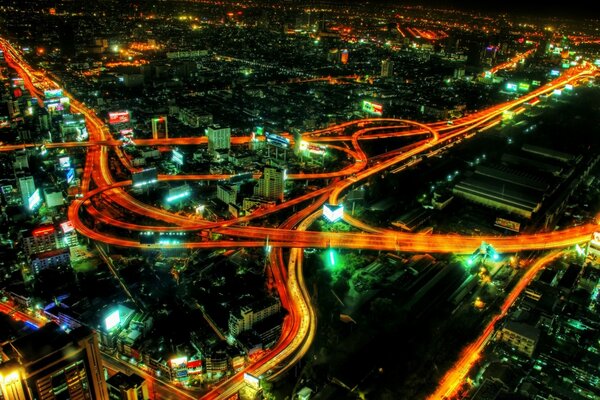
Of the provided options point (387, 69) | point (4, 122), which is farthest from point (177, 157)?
point (387, 69)

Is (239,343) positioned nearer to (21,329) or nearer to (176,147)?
(21,329)

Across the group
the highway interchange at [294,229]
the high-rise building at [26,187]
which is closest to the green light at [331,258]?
the highway interchange at [294,229]

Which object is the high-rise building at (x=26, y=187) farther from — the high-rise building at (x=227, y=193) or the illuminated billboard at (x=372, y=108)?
the illuminated billboard at (x=372, y=108)

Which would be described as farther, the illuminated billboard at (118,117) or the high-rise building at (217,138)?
the illuminated billboard at (118,117)

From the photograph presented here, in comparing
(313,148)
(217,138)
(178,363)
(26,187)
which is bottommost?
(178,363)

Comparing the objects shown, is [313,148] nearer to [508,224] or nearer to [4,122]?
[508,224]

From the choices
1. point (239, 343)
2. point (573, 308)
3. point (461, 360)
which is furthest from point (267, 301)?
point (573, 308)
